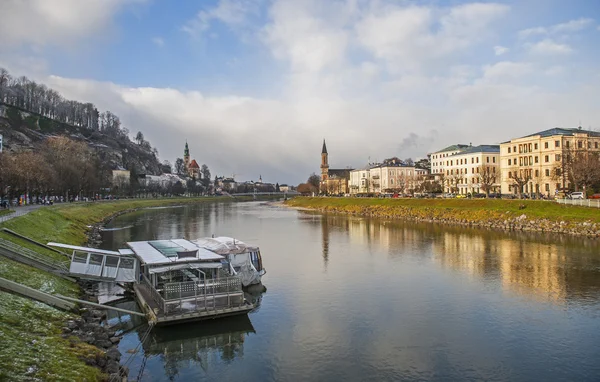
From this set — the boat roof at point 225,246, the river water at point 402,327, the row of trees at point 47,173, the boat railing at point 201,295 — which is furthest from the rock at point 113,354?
the row of trees at point 47,173

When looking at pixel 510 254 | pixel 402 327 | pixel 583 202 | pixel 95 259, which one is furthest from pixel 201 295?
pixel 583 202

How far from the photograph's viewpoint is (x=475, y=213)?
2849 inches

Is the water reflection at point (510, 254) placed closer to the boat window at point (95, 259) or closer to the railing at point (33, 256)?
the boat window at point (95, 259)

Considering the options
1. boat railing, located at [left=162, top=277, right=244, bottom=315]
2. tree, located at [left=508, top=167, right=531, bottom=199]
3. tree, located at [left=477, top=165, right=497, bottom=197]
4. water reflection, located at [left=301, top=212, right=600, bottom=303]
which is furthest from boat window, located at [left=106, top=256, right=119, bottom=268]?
tree, located at [left=477, top=165, right=497, bottom=197]

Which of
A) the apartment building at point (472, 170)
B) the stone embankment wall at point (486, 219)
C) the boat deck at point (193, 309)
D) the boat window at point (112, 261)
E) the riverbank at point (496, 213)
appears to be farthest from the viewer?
the apartment building at point (472, 170)

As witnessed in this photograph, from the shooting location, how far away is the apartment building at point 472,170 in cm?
10812

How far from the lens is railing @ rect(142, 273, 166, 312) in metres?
21.6

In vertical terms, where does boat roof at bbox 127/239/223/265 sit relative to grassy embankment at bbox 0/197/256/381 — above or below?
above

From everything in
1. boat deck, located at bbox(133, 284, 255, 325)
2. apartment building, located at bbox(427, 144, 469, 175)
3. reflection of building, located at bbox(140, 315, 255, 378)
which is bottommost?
reflection of building, located at bbox(140, 315, 255, 378)

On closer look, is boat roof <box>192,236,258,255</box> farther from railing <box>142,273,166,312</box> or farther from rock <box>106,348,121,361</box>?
rock <box>106,348,121,361</box>

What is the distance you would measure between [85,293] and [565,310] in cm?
2875

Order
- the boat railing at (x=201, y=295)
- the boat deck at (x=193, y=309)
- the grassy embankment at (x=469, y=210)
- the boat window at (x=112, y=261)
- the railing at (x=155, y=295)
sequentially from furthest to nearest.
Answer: the grassy embankment at (x=469, y=210), the boat window at (x=112, y=261), the railing at (x=155, y=295), the boat railing at (x=201, y=295), the boat deck at (x=193, y=309)

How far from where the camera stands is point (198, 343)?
64.9 ft

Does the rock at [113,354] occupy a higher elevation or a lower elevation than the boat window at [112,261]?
lower
